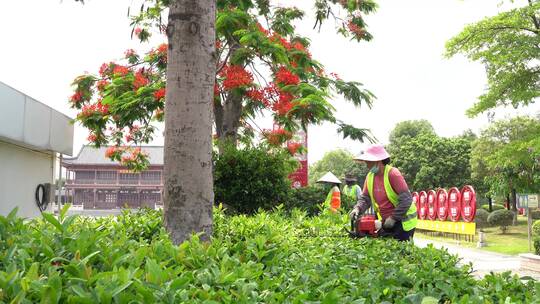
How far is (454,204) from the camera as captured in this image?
901 inches

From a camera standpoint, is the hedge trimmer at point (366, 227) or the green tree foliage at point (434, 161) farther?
the green tree foliage at point (434, 161)

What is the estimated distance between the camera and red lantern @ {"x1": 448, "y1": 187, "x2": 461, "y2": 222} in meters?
22.3

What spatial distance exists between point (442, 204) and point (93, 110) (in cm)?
1824

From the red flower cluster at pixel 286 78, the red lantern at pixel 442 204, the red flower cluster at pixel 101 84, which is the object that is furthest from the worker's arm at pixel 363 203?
the red lantern at pixel 442 204

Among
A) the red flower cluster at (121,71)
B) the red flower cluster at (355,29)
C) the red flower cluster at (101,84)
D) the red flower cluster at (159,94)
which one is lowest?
the red flower cluster at (159,94)

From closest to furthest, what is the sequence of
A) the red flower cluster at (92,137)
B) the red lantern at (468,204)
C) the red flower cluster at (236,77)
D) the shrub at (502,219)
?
the red flower cluster at (236,77) → the red flower cluster at (92,137) → the red lantern at (468,204) → the shrub at (502,219)

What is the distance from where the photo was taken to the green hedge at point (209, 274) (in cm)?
157

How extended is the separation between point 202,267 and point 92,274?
61 cm

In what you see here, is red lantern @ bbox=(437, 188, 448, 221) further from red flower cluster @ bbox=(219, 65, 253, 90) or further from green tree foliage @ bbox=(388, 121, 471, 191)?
green tree foliage @ bbox=(388, 121, 471, 191)

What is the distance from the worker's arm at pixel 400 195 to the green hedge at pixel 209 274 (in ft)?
4.62

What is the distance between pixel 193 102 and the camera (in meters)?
3.64

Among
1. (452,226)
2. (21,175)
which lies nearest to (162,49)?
(21,175)

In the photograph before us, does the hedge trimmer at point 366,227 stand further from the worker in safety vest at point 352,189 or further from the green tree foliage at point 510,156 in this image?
the green tree foliage at point 510,156

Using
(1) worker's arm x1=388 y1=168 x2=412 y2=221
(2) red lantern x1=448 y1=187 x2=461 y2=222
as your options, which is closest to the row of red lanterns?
(2) red lantern x1=448 y1=187 x2=461 y2=222
